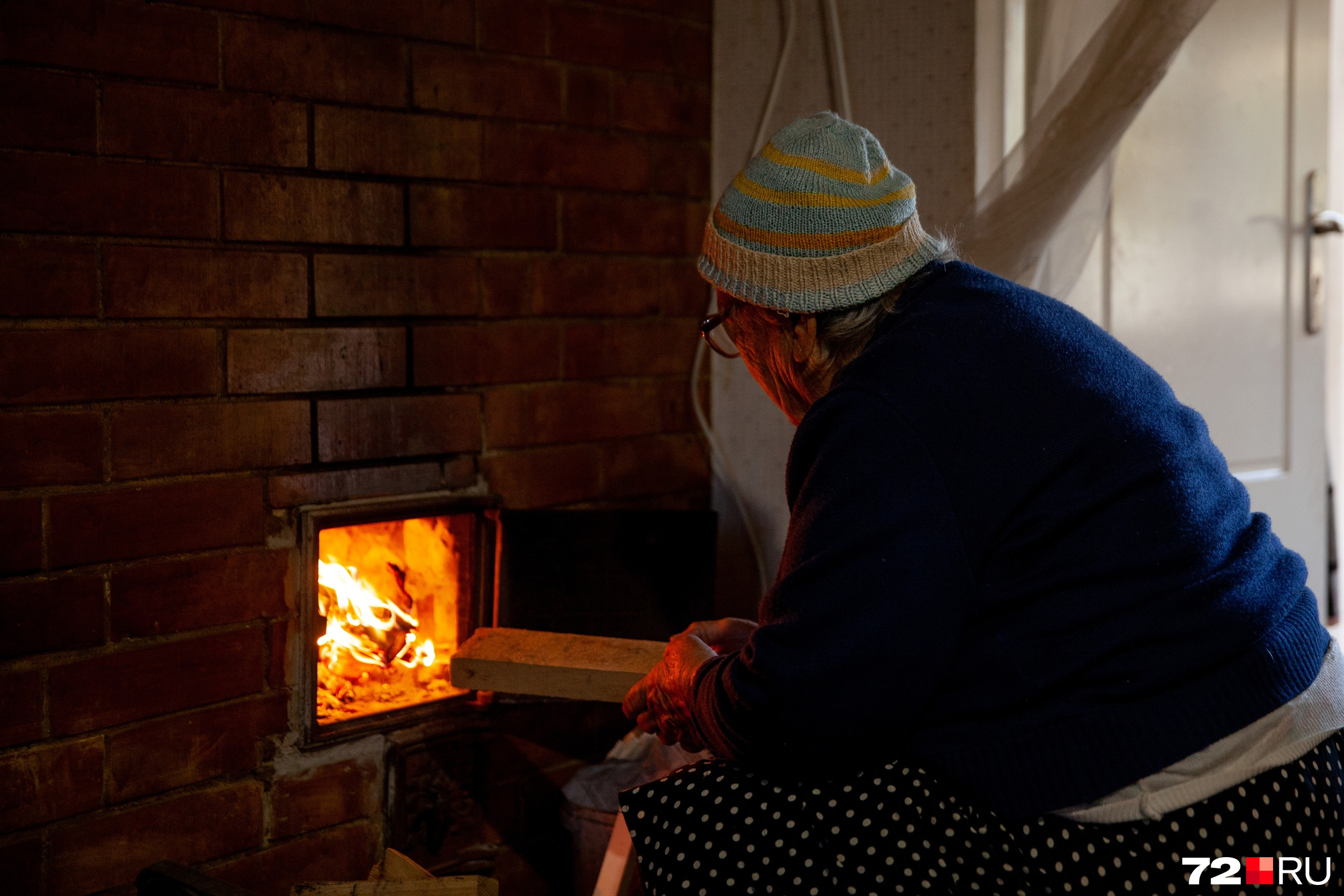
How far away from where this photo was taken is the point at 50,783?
1.51 meters

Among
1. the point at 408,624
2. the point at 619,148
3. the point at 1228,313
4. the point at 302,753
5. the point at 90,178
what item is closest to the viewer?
the point at 90,178

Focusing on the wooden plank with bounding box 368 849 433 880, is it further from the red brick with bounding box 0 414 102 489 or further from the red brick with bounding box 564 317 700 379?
the red brick with bounding box 564 317 700 379

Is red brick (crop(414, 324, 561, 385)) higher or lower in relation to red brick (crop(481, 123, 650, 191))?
lower

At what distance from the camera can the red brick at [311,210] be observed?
164 centimetres

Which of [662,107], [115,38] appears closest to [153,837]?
[115,38]

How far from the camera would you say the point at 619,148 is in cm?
209

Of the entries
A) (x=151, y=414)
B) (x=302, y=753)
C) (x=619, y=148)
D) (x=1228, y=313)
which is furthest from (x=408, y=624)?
(x=1228, y=313)

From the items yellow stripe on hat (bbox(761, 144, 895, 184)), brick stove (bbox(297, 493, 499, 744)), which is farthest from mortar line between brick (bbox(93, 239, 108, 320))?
yellow stripe on hat (bbox(761, 144, 895, 184))

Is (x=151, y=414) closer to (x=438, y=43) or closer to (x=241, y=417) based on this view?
(x=241, y=417)

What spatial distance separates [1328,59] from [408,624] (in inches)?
94.9

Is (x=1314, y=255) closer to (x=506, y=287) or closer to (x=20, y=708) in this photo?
(x=506, y=287)

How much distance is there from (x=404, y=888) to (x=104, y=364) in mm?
800

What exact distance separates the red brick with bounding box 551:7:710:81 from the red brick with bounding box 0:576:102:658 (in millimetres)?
1149

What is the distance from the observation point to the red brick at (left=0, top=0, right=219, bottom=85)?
4.74 feet
